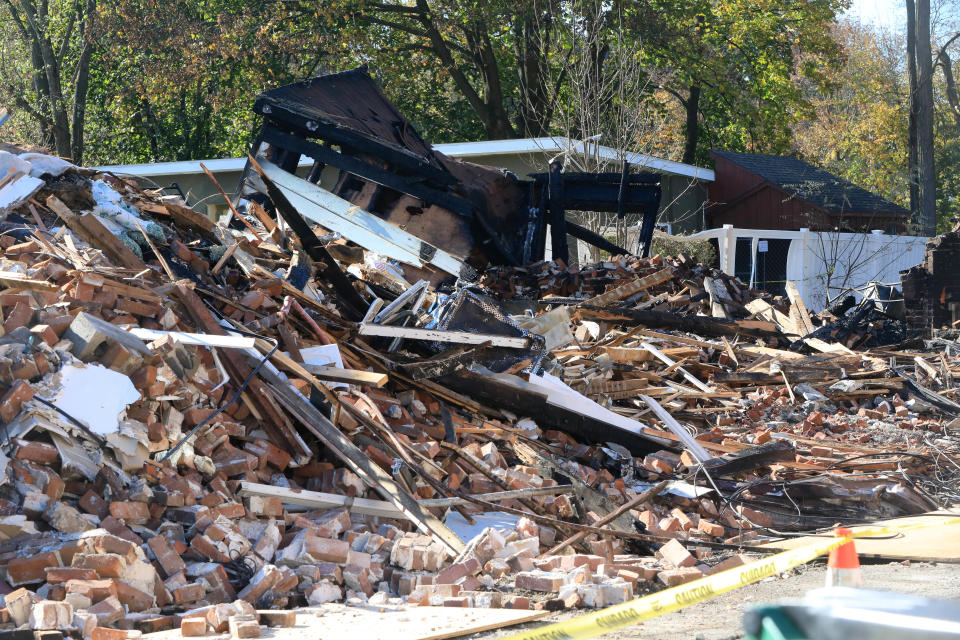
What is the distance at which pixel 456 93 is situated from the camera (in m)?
30.6

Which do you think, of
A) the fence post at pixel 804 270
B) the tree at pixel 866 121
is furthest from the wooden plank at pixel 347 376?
the tree at pixel 866 121

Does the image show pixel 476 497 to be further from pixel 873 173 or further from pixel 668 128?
pixel 873 173

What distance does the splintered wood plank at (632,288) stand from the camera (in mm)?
12463

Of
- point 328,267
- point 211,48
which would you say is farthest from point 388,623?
point 211,48

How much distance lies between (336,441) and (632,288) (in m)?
7.64

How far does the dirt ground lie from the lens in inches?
164

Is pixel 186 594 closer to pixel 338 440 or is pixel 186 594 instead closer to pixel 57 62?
pixel 338 440

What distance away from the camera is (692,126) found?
3184 centimetres

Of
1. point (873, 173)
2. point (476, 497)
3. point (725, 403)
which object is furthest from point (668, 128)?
point (476, 497)

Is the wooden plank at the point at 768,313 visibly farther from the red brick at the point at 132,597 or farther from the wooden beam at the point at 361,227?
the red brick at the point at 132,597

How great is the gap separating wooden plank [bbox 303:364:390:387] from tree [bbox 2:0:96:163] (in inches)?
851

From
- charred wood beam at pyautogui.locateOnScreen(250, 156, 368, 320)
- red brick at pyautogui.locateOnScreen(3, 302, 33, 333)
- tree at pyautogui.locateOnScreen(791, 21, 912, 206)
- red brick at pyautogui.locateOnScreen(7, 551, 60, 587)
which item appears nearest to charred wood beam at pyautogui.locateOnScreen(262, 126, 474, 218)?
charred wood beam at pyautogui.locateOnScreen(250, 156, 368, 320)

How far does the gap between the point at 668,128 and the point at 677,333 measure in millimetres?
19053

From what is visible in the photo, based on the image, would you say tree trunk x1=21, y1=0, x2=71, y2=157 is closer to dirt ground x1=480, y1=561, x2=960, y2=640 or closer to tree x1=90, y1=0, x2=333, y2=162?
tree x1=90, y1=0, x2=333, y2=162
